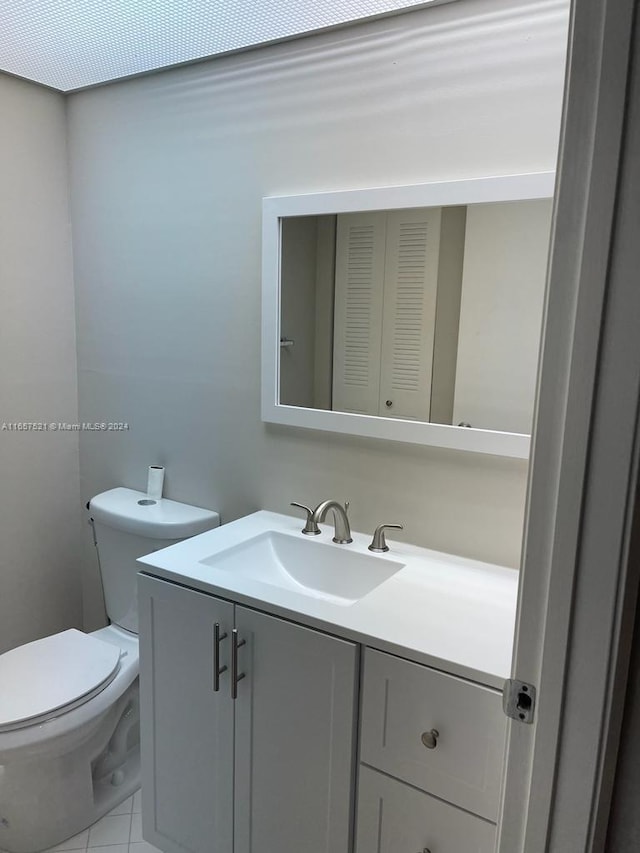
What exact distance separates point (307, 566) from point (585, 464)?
109 centimetres

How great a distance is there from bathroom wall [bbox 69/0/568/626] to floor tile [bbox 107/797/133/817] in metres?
0.71

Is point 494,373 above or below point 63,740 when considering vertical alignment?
above

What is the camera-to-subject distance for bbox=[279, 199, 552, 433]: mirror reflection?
142 cm

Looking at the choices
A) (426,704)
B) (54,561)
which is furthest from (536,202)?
(54,561)

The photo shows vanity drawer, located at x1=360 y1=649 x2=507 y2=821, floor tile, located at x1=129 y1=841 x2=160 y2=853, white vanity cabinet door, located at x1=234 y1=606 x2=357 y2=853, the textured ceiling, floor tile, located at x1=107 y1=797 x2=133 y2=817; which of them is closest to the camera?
vanity drawer, located at x1=360 y1=649 x2=507 y2=821

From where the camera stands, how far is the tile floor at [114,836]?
1.74 metres

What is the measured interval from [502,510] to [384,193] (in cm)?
83

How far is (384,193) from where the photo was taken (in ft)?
5.04

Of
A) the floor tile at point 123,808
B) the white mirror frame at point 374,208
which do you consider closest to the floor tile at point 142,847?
the floor tile at point 123,808

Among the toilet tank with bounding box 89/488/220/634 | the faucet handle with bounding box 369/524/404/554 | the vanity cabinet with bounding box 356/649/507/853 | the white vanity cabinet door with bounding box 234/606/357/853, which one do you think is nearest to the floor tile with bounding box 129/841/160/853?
the white vanity cabinet door with bounding box 234/606/357/853

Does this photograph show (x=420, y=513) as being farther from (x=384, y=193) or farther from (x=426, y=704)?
(x=384, y=193)

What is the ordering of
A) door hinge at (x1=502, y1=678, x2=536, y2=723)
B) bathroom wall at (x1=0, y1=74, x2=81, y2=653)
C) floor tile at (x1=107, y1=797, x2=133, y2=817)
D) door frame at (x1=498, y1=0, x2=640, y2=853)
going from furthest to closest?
bathroom wall at (x1=0, y1=74, x2=81, y2=653)
floor tile at (x1=107, y1=797, x2=133, y2=817)
door hinge at (x1=502, y1=678, x2=536, y2=723)
door frame at (x1=498, y1=0, x2=640, y2=853)

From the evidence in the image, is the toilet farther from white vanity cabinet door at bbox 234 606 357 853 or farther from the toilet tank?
white vanity cabinet door at bbox 234 606 357 853

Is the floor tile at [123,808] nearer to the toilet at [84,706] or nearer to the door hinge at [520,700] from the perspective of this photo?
the toilet at [84,706]
